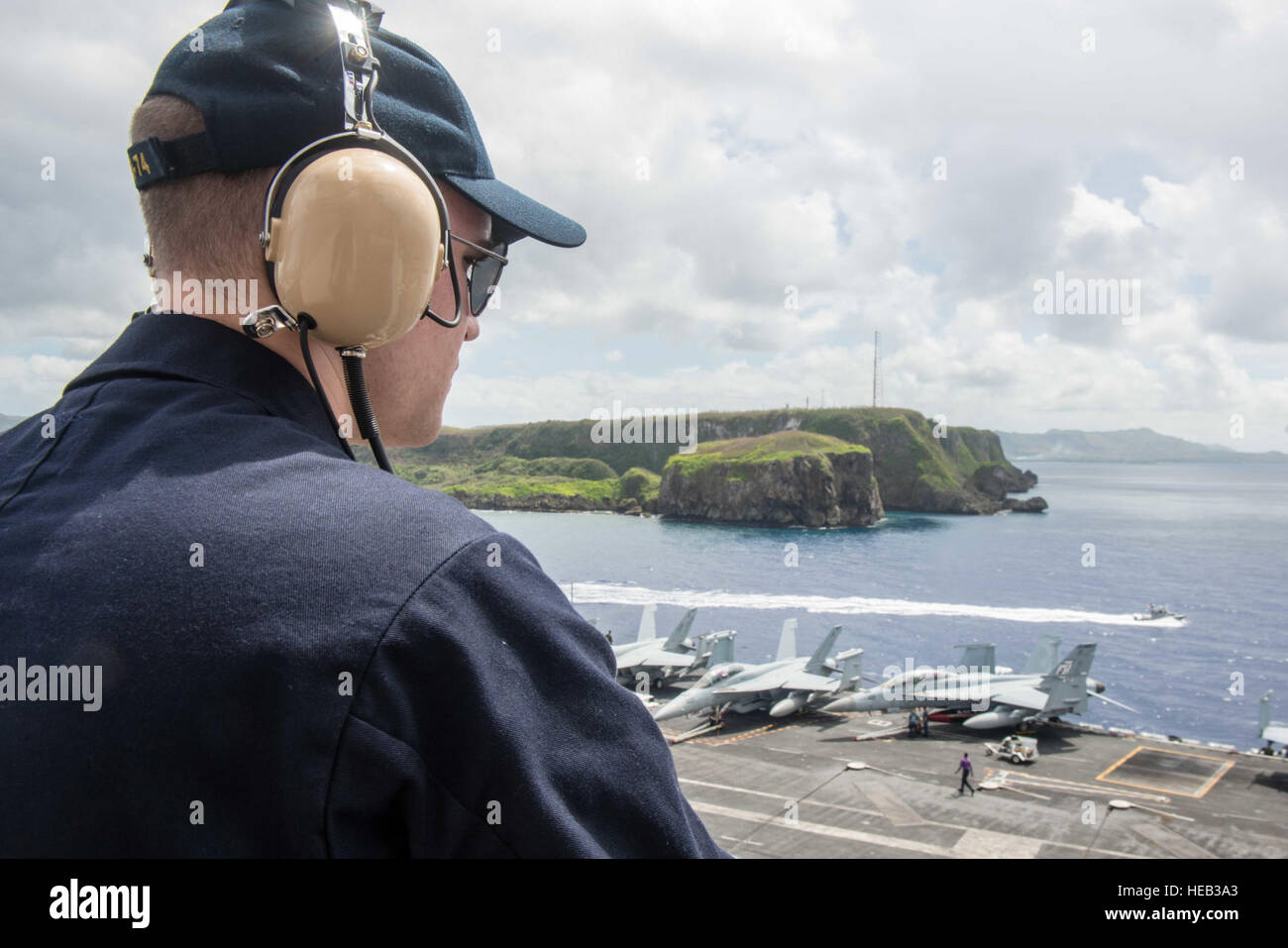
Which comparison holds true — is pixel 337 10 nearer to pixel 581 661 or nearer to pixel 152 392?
pixel 152 392

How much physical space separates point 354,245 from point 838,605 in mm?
80553

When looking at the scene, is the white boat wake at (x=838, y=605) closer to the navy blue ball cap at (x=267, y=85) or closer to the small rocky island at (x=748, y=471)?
the small rocky island at (x=748, y=471)

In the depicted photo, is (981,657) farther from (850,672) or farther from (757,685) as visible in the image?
(757,685)

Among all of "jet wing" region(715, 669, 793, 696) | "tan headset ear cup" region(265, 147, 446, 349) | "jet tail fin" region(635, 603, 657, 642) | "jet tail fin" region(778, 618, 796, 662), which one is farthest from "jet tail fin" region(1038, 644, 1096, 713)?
"tan headset ear cup" region(265, 147, 446, 349)

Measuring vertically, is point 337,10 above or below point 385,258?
above

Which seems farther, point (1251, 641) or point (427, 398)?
point (1251, 641)

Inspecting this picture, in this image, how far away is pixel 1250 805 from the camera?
2923 centimetres

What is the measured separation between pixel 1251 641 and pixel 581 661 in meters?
85.9

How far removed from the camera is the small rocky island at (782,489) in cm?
13450

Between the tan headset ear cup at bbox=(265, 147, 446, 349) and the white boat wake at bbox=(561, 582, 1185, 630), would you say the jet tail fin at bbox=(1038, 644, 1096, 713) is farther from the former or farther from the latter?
the tan headset ear cup at bbox=(265, 147, 446, 349)
